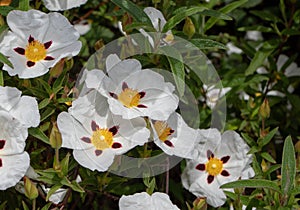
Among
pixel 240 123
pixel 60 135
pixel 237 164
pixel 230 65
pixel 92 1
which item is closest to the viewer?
pixel 60 135

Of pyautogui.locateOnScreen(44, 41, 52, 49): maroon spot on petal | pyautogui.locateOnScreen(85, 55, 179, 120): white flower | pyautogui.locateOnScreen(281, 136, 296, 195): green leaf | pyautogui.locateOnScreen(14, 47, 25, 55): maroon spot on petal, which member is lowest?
pyautogui.locateOnScreen(281, 136, 296, 195): green leaf

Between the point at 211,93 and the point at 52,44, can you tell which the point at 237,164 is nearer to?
the point at 211,93

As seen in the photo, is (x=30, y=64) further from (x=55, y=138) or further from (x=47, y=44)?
(x=55, y=138)

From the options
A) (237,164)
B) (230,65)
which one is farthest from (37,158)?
(230,65)

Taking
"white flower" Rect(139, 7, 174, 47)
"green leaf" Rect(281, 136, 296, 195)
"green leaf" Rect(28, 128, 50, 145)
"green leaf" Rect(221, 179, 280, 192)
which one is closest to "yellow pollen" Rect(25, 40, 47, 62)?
"green leaf" Rect(28, 128, 50, 145)

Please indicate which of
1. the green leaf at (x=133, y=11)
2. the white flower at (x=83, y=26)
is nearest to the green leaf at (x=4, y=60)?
the green leaf at (x=133, y=11)

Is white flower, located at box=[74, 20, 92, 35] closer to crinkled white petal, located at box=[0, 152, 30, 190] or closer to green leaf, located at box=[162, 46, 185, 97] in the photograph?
green leaf, located at box=[162, 46, 185, 97]

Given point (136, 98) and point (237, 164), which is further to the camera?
point (237, 164)

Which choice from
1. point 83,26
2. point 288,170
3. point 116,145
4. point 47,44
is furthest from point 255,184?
point 83,26
